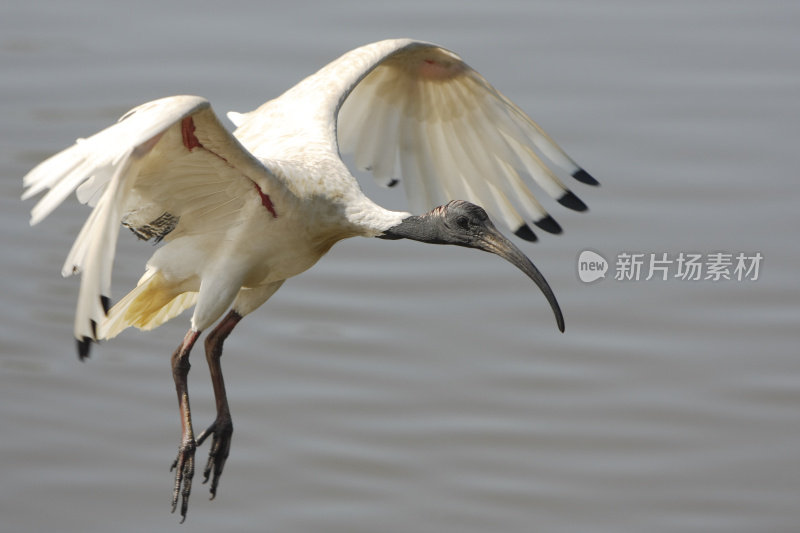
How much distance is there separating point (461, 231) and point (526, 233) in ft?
3.93

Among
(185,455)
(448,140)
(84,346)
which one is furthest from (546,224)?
(84,346)

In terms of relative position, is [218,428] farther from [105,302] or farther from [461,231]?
[105,302]

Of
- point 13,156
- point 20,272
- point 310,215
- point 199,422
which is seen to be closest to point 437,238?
point 310,215

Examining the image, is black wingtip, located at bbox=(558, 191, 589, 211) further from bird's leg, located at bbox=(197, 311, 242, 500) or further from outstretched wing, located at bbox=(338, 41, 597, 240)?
bird's leg, located at bbox=(197, 311, 242, 500)

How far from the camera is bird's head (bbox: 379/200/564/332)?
6590 mm

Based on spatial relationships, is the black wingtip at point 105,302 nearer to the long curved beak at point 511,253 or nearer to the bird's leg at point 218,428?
the bird's leg at point 218,428

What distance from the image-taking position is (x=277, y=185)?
6426 mm

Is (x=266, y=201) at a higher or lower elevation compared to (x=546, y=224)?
lower

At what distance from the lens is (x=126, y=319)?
7.24m

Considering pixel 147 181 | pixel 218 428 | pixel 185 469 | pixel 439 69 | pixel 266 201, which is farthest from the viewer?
pixel 439 69

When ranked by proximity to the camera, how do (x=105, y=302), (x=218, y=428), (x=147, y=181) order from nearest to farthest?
1. (x=105, y=302)
2. (x=147, y=181)
3. (x=218, y=428)

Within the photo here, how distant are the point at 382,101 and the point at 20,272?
541 cm

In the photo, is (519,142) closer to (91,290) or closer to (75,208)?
(91,290)

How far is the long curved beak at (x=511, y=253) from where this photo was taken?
21.3 ft
